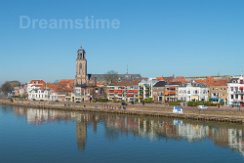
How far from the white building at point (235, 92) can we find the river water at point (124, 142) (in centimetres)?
1630

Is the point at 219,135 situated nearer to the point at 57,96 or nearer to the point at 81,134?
the point at 81,134

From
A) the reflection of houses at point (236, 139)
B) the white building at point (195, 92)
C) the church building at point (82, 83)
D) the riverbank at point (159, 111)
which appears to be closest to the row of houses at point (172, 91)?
the white building at point (195, 92)

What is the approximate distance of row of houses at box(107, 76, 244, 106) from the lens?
2608 inches

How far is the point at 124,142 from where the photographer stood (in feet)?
124

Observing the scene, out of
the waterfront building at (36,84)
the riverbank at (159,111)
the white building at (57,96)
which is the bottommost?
the riverbank at (159,111)

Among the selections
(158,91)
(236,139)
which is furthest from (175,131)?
(158,91)

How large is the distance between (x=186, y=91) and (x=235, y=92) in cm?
1109

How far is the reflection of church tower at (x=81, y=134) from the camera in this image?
1449 inches

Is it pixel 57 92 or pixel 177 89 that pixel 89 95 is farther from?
pixel 177 89

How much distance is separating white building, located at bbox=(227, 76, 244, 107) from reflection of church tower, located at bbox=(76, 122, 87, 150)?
1010 inches

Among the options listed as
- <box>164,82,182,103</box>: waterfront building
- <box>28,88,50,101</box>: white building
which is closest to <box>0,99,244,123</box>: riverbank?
<box>164,82,182,103</box>: waterfront building

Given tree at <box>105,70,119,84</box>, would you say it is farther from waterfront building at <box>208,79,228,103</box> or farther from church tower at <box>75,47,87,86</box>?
waterfront building at <box>208,79,228,103</box>

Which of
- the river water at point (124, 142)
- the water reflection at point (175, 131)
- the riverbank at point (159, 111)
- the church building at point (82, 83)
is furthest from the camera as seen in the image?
the church building at point (82, 83)

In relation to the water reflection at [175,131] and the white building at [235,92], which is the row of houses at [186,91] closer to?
the white building at [235,92]
